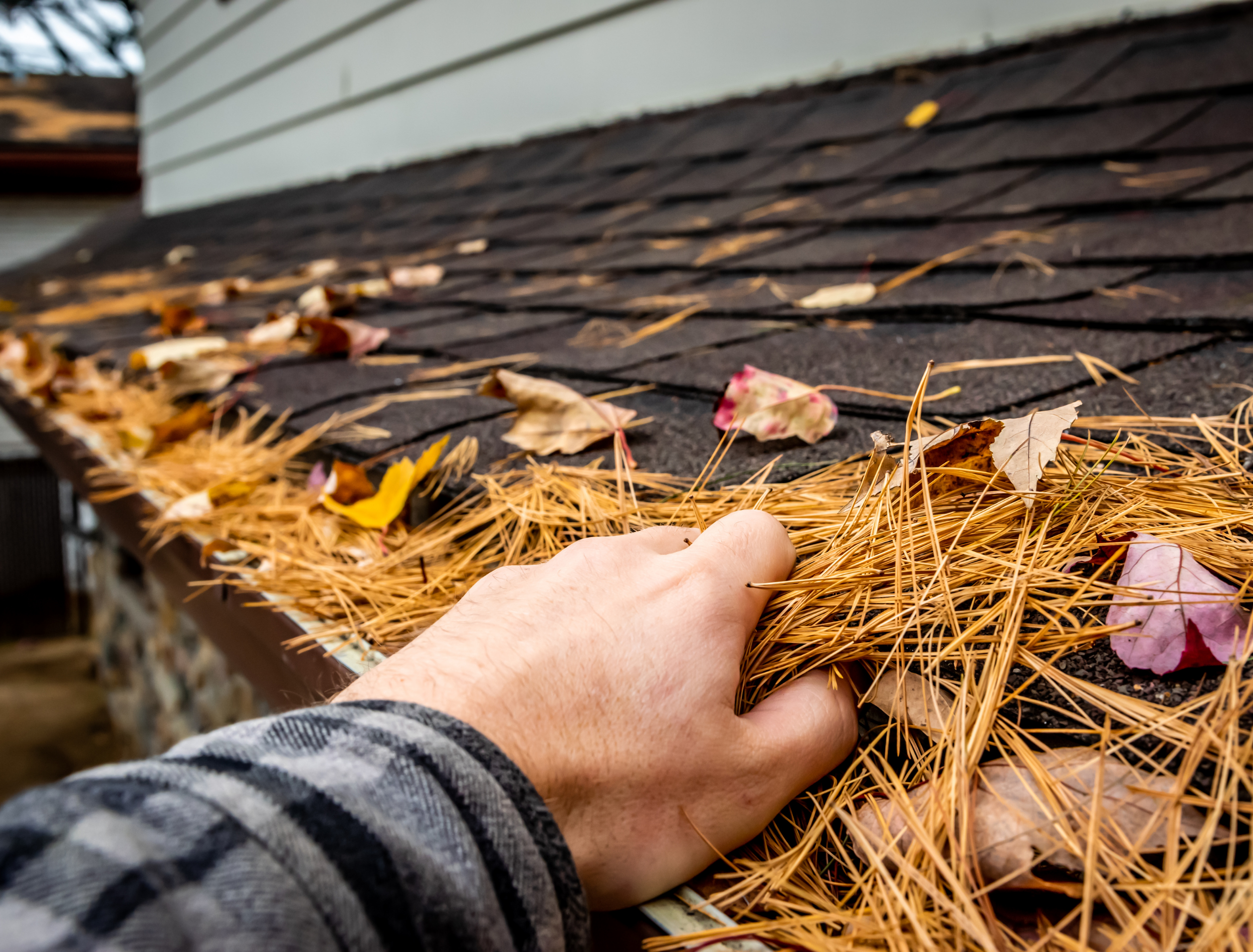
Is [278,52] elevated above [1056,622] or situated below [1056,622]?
above

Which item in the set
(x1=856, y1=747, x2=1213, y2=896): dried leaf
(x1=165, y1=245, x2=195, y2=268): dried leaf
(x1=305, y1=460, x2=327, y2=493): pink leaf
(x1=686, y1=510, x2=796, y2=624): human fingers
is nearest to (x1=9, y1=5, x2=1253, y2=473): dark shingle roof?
(x1=305, y1=460, x2=327, y2=493): pink leaf

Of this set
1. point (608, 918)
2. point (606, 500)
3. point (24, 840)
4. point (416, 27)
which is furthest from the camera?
point (416, 27)

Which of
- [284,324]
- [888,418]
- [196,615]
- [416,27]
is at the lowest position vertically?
[196,615]

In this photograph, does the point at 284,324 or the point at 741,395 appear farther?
the point at 284,324

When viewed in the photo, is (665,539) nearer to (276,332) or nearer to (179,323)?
(276,332)

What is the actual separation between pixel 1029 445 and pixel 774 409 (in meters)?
0.36

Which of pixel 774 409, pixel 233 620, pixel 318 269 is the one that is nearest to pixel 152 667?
pixel 318 269

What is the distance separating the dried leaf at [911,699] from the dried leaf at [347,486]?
759mm

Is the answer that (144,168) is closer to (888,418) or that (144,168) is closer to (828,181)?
(828,181)

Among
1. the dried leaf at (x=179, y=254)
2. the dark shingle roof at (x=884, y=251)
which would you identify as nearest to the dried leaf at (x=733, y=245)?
the dark shingle roof at (x=884, y=251)

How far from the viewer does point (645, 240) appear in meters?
2.24

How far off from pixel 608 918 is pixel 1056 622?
41 centimetres

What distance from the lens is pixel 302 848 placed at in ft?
1.48

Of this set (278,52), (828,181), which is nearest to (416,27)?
(278,52)
